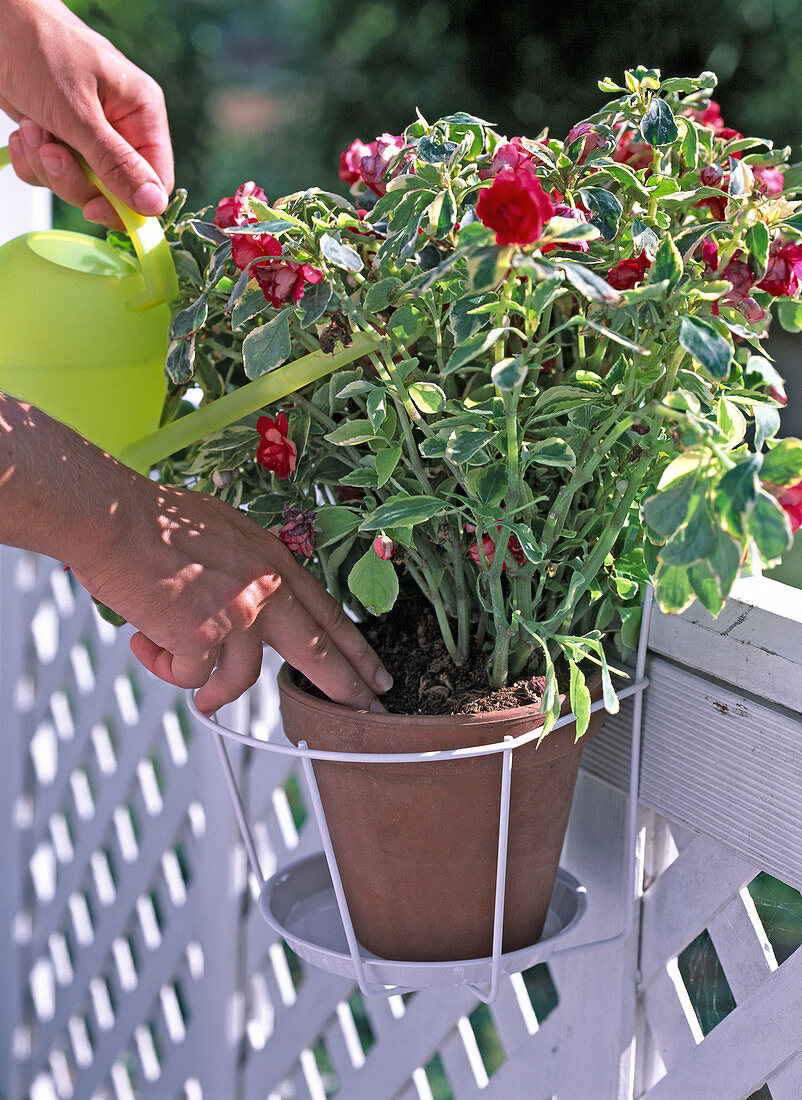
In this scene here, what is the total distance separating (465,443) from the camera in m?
0.51

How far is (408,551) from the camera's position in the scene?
646mm

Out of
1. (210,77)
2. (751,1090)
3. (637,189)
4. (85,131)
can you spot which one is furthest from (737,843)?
(210,77)

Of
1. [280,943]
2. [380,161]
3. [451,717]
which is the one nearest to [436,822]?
[451,717]

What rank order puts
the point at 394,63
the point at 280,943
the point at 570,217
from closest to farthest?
the point at 570,217, the point at 280,943, the point at 394,63

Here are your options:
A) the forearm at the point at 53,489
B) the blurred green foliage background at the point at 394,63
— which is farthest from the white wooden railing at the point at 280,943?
the blurred green foliage background at the point at 394,63

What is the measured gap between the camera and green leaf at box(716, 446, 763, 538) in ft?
1.30

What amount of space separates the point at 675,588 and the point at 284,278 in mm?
272

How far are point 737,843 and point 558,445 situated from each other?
337 mm

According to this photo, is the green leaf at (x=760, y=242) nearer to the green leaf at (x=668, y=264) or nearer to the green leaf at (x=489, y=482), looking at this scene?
the green leaf at (x=668, y=264)

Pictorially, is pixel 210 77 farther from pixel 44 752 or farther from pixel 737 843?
pixel 737 843

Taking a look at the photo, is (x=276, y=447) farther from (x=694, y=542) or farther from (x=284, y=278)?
(x=694, y=542)

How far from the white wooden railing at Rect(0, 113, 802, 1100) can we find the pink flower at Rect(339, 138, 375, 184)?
390 millimetres

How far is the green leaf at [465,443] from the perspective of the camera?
50 centimetres

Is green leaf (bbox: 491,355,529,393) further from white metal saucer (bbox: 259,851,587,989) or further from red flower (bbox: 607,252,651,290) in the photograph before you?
white metal saucer (bbox: 259,851,587,989)
